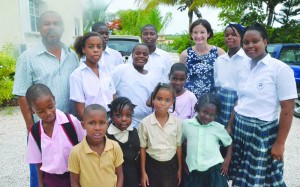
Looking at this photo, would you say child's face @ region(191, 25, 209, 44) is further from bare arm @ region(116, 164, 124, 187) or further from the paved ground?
the paved ground

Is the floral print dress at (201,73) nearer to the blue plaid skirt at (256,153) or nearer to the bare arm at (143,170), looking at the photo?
the blue plaid skirt at (256,153)

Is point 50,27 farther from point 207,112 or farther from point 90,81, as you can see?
point 207,112

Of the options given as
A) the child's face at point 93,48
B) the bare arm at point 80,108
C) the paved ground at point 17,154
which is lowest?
the paved ground at point 17,154

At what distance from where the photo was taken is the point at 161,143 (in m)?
2.39

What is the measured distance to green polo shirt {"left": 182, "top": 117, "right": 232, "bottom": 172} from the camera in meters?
2.40

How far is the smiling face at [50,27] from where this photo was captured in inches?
91.5

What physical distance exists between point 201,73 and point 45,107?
5.31 feet

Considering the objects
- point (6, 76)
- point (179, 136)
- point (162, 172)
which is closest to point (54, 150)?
point (162, 172)

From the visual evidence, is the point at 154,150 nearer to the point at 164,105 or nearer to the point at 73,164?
the point at 164,105

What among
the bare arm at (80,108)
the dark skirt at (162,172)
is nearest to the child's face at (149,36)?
the bare arm at (80,108)

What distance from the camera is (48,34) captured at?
234 cm

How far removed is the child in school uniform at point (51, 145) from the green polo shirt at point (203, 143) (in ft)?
3.15

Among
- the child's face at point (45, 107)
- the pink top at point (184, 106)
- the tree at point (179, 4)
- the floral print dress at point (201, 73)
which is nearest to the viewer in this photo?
the child's face at point (45, 107)

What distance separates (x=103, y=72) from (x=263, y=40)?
53.0 inches
